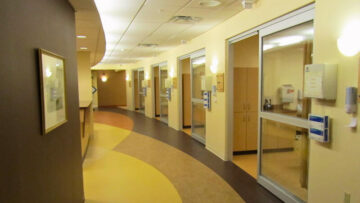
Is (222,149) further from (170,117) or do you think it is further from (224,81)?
(170,117)

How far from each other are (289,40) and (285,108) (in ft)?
3.17

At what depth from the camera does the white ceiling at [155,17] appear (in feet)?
12.4

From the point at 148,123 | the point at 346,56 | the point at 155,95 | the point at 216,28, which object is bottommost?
the point at 148,123

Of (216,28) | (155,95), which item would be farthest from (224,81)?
(155,95)

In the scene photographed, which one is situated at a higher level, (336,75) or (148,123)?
(336,75)

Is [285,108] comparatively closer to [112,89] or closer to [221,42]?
[221,42]

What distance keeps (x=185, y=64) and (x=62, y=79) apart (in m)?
6.52

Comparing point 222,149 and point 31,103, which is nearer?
point 31,103

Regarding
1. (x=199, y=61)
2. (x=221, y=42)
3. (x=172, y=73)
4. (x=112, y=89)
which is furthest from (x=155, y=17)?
(x=112, y=89)

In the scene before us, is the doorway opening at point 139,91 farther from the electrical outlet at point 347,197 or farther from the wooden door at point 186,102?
the electrical outlet at point 347,197

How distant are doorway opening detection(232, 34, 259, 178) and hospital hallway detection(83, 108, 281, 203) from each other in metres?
0.75

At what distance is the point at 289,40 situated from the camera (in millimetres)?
3479

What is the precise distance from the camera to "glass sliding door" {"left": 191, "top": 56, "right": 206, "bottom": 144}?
689 cm

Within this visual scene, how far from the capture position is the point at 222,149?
17.3ft
